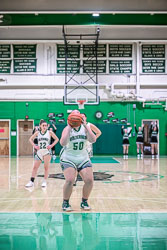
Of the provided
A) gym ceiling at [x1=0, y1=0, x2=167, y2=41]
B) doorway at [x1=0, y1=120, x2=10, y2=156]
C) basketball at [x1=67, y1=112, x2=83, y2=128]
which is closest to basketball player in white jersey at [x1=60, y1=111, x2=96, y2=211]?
basketball at [x1=67, y1=112, x2=83, y2=128]

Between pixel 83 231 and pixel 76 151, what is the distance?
1781 millimetres

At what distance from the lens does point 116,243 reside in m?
4.18

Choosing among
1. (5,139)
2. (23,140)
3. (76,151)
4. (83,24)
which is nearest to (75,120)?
(76,151)

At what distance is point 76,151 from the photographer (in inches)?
245

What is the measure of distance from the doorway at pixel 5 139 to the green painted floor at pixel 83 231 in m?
19.5

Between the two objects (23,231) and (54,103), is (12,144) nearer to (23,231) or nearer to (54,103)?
(54,103)

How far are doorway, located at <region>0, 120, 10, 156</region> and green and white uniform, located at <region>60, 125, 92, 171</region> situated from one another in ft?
63.5

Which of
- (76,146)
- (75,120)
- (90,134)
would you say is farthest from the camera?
(76,146)

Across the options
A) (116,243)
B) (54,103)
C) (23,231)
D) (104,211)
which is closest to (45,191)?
(104,211)

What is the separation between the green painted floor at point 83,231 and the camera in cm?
411

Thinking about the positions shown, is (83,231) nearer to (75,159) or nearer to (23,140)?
(75,159)

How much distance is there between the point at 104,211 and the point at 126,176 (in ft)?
19.0

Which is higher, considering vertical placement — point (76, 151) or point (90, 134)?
point (90, 134)

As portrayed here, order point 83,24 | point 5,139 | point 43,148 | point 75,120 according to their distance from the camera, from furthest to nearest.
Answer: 1. point 5,139
2. point 83,24
3. point 43,148
4. point 75,120
